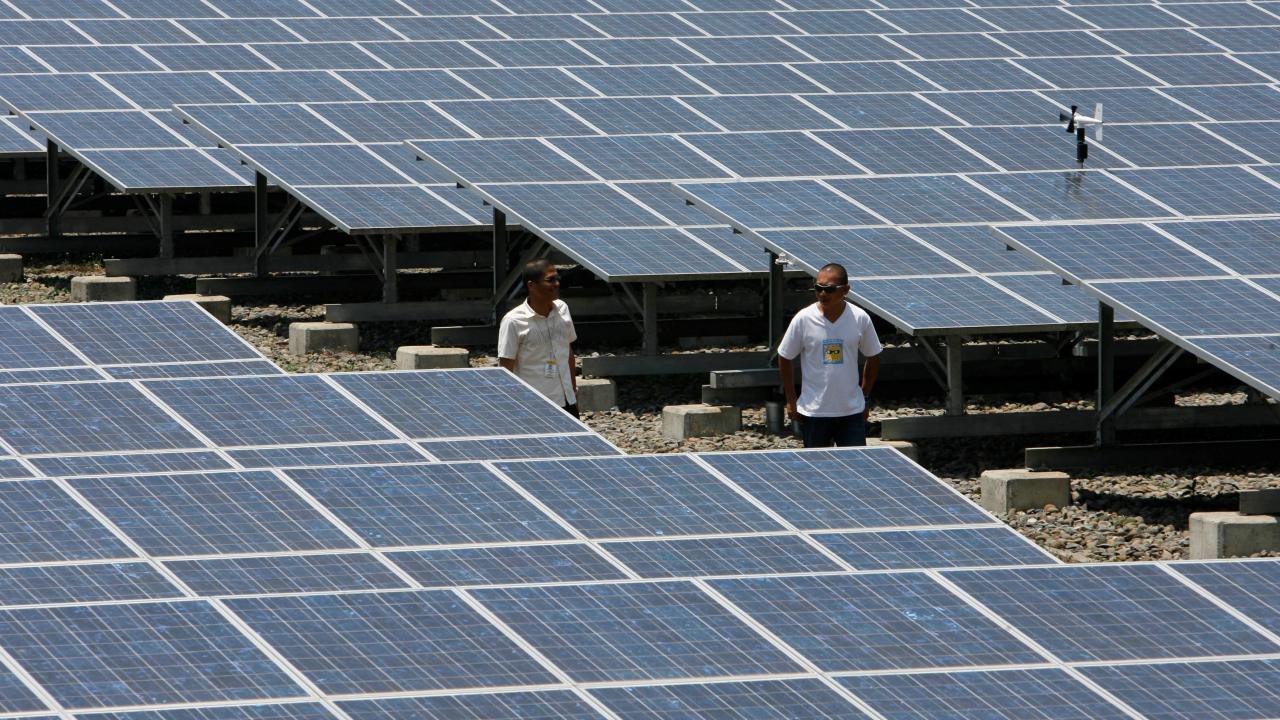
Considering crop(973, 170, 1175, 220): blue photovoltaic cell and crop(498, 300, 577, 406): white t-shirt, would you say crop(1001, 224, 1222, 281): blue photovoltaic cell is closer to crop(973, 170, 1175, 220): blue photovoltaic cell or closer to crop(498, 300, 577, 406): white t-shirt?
crop(973, 170, 1175, 220): blue photovoltaic cell

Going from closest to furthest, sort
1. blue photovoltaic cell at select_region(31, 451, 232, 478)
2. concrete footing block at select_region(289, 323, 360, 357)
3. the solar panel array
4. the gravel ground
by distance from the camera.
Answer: blue photovoltaic cell at select_region(31, 451, 232, 478) → the solar panel array → the gravel ground → concrete footing block at select_region(289, 323, 360, 357)

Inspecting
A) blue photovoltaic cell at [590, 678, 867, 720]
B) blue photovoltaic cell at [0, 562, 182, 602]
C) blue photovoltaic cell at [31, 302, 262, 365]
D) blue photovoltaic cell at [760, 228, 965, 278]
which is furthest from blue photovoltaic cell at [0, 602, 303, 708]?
blue photovoltaic cell at [760, 228, 965, 278]

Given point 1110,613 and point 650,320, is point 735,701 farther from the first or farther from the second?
point 650,320

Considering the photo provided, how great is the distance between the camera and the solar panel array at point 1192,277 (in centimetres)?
1669

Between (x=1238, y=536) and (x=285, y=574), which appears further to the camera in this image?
(x=1238, y=536)

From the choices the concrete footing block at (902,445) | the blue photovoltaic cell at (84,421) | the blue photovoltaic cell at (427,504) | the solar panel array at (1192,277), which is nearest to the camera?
the blue photovoltaic cell at (427,504)

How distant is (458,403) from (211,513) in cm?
283

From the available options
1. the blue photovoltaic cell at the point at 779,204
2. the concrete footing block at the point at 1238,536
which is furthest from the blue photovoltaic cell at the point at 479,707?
the blue photovoltaic cell at the point at 779,204

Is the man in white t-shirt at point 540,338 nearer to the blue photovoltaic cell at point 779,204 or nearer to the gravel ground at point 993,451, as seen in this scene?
the gravel ground at point 993,451

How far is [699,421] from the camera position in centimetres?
2025

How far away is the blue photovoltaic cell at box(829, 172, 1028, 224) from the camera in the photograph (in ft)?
69.6

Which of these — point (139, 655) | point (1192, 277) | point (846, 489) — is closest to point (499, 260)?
point (1192, 277)

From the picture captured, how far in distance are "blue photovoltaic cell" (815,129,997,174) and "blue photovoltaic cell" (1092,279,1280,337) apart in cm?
588

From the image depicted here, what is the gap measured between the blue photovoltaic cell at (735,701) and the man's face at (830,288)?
6.52 m
